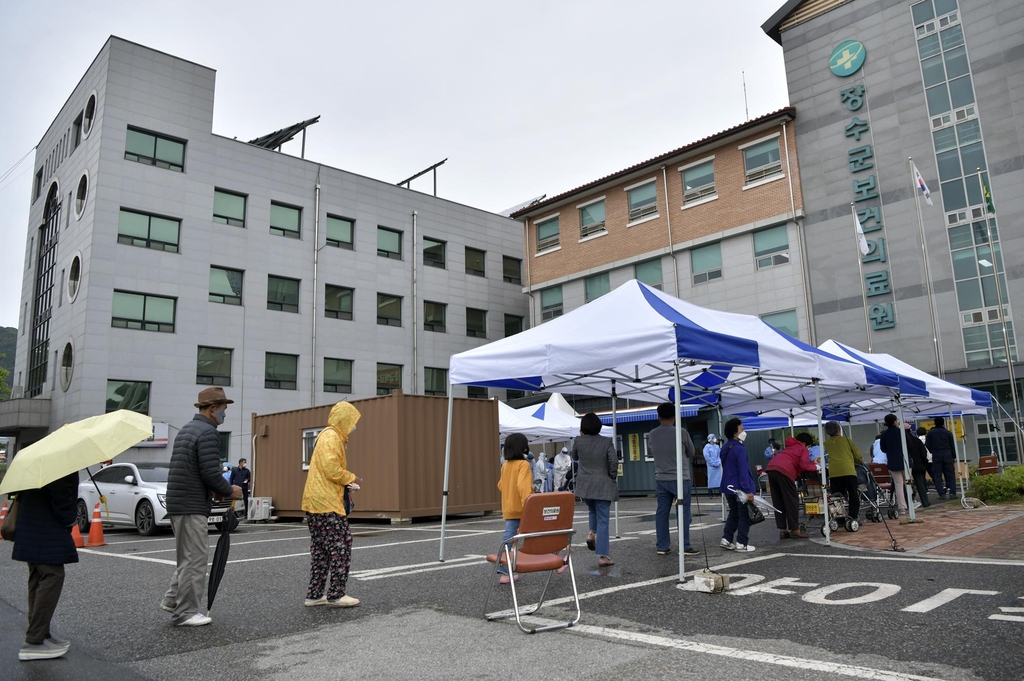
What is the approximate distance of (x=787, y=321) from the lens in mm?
26859

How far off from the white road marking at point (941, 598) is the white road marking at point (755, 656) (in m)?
1.77

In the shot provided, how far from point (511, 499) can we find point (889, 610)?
3.41 meters

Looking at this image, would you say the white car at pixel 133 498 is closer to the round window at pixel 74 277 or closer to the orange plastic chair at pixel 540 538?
the orange plastic chair at pixel 540 538

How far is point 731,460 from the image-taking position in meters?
9.88

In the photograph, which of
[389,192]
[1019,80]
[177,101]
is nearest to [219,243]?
[177,101]

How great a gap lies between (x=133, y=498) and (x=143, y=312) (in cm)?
1446

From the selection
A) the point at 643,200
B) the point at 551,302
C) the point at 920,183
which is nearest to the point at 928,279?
the point at 920,183

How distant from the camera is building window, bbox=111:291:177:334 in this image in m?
27.8

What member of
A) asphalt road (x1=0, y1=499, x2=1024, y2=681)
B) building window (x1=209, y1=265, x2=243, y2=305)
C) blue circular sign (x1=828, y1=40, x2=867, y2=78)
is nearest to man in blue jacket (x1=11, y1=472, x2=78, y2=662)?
asphalt road (x1=0, y1=499, x2=1024, y2=681)

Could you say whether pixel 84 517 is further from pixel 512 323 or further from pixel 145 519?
pixel 512 323

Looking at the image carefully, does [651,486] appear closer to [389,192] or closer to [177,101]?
[389,192]

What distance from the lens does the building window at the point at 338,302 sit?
111 feet

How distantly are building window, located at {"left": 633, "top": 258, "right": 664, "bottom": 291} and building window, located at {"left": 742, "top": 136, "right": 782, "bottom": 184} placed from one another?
16.5 ft

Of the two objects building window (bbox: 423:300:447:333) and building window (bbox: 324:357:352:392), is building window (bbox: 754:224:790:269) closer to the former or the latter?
building window (bbox: 423:300:447:333)
